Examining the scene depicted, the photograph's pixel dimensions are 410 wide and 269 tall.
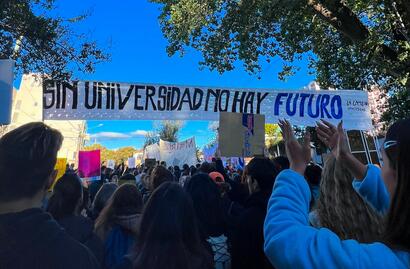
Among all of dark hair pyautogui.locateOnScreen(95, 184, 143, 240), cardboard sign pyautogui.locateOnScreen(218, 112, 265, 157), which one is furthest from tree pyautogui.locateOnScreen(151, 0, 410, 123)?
dark hair pyautogui.locateOnScreen(95, 184, 143, 240)

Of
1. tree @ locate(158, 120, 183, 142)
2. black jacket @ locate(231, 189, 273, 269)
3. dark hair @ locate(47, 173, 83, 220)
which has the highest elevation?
tree @ locate(158, 120, 183, 142)

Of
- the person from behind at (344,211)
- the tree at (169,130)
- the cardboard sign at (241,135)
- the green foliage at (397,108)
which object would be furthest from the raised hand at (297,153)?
the tree at (169,130)

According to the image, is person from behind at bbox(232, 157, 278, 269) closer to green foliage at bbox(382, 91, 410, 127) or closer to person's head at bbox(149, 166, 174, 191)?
person's head at bbox(149, 166, 174, 191)

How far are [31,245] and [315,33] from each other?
496 inches

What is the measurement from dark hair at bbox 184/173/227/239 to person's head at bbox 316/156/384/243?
1744mm

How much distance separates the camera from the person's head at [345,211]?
2.14 meters

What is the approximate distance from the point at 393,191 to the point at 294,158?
0.36m

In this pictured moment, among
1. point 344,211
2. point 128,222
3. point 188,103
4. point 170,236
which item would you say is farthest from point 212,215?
point 188,103

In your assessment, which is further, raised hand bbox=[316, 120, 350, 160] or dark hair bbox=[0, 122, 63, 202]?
raised hand bbox=[316, 120, 350, 160]

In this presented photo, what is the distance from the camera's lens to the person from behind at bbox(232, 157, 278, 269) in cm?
345

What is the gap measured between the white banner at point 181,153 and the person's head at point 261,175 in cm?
1664

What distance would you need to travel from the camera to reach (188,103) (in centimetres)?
816

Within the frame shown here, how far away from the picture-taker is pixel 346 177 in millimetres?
2297

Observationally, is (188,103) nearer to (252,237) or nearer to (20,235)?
(252,237)
